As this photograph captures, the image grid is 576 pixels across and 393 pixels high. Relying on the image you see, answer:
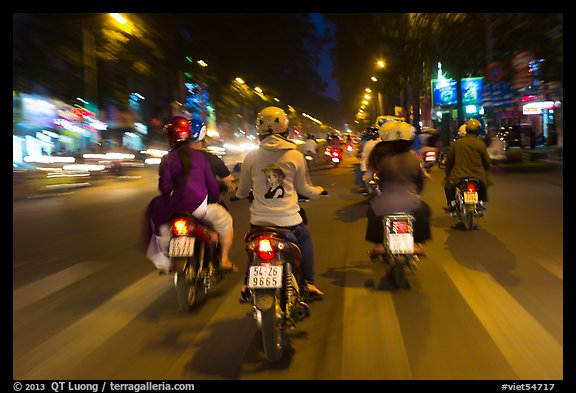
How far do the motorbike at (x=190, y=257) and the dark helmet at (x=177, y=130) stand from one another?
2.43 ft

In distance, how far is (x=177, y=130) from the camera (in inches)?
203

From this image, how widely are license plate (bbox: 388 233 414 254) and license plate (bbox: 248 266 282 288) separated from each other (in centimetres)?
180

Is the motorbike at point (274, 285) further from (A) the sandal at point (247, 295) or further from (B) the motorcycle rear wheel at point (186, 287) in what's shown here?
(B) the motorcycle rear wheel at point (186, 287)

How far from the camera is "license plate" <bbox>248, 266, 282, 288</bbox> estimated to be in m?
3.83

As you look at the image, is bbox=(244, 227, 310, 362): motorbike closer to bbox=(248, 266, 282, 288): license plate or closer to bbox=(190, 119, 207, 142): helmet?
bbox=(248, 266, 282, 288): license plate

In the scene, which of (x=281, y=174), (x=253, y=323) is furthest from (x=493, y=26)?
(x=253, y=323)

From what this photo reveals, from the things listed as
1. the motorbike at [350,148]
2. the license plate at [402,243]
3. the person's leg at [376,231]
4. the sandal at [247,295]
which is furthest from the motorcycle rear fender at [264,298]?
the motorbike at [350,148]

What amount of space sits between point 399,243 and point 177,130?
7.78 feet

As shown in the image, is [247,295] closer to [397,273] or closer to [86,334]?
[86,334]

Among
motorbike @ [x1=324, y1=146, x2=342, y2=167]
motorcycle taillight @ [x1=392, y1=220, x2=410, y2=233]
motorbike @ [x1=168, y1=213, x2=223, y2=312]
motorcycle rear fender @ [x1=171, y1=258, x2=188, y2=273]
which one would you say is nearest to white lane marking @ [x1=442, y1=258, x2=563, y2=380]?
motorcycle taillight @ [x1=392, y1=220, x2=410, y2=233]

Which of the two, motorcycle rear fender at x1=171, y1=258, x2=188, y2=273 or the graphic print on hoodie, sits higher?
the graphic print on hoodie

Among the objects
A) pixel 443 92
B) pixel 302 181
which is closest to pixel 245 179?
pixel 302 181

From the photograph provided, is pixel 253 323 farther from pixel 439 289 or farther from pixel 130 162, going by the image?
pixel 130 162
